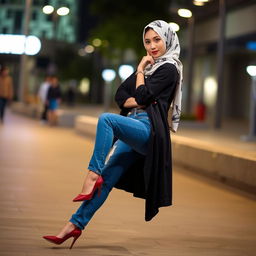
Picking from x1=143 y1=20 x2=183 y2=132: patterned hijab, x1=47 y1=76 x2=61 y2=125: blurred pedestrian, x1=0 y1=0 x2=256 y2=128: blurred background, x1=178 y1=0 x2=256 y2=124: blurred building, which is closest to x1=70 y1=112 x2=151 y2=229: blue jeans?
x1=143 y1=20 x2=183 y2=132: patterned hijab

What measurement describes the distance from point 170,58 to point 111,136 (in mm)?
835

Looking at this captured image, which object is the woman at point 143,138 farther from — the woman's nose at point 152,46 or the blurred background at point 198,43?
the blurred background at point 198,43

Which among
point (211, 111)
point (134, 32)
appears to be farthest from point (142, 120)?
point (211, 111)

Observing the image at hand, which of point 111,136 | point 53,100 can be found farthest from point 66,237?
point 53,100

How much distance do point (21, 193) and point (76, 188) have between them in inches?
52.4

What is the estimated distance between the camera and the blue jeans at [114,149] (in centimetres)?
695

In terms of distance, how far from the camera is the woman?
7023 millimetres

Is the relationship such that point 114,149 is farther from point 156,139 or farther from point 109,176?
point 156,139

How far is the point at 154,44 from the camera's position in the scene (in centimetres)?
734

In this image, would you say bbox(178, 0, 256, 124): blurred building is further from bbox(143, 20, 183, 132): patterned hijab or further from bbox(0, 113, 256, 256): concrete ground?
bbox(143, 20, 183, 132): patterned hijab

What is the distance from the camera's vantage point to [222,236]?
8938mm

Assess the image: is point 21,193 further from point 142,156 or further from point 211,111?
point 211,111

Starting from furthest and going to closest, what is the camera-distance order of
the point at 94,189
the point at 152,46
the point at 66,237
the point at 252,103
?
the point at 252,103
the point at 152,46
the point at 66,237
the point at 94,189

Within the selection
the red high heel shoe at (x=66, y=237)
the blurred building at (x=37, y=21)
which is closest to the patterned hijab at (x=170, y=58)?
the red high heel shoe at (x=66, y=237)
